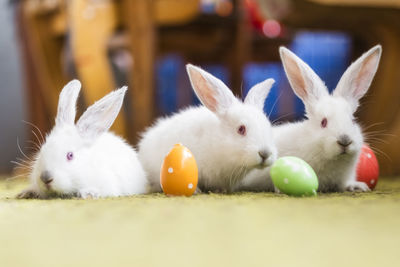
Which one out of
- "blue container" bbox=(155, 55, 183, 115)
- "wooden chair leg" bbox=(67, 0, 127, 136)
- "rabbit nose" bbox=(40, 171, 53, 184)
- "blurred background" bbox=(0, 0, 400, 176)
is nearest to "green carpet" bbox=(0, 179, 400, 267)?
"rabbit nose" bbox=(40, 171, 53, 184)

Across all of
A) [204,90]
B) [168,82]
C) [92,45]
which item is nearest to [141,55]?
[92,45]

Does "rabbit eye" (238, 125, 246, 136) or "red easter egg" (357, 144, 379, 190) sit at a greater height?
"rabbit eye" (238, 125, 246, 136)

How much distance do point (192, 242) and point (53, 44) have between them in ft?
8.29

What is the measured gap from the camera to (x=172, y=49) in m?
3.45

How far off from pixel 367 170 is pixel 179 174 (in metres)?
0.60

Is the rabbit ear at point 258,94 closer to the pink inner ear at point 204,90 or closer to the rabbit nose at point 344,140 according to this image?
the pink inner ear at point 204,90

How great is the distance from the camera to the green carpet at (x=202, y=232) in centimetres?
74

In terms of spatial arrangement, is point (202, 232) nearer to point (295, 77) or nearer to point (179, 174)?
point (179, 174)

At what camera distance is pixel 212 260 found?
73 cm

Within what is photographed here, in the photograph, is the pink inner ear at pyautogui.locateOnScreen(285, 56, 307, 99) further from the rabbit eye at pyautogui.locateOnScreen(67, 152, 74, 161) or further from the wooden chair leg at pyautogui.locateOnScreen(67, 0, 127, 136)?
the wooden chair leg at pyautogui.locateOnScreen(67, 0, 127, 136)

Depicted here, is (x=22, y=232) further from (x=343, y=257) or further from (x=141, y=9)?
(x=141, y=9)

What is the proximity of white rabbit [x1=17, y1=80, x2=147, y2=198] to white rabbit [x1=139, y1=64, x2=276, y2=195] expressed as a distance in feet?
0.49

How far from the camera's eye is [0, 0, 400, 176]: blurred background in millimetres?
2236

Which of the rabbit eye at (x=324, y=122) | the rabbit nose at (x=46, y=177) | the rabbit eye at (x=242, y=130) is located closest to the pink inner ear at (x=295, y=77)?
the rabbit eye at (x=324, y=122)
